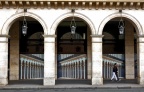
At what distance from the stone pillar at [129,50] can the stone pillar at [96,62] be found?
4686 millimetres

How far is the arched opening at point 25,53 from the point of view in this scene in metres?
23.6

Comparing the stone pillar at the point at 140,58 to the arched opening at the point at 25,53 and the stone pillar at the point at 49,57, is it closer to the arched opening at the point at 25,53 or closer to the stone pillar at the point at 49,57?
the stone pillar at the point at 49,57

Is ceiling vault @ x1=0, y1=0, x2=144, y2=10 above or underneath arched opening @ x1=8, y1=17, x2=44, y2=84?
above

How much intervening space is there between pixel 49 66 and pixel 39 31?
5.17m

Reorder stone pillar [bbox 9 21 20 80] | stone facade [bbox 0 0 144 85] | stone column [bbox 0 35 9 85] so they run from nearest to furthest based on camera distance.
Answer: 1. stone column [bbox 0 35 9 85]
2. stone facade [bbox 0 0 144 85]
3. stone pillar [bbox 9 21 20 80]

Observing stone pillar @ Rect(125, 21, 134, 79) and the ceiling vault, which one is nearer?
the ceiling vault

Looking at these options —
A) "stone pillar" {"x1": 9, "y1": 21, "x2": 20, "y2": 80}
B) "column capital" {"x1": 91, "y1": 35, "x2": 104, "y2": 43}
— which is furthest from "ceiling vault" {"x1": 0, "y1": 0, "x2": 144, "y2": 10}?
"stone pillar" {"x1": 9, "y1": 21, "x2": 20, "y2": 80}

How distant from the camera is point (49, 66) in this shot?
20172 millimetres

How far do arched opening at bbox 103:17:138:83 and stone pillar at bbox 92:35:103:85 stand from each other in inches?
160

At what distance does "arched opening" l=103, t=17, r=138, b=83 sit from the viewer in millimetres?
24188

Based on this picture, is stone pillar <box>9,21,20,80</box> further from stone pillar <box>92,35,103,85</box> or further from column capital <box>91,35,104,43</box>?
column capital <box>91,35,104,43</box>

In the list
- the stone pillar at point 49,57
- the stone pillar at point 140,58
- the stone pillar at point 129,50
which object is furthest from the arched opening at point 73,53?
the stone pillar at point 140,58

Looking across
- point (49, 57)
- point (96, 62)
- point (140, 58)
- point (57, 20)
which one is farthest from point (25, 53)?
point (140, 58)

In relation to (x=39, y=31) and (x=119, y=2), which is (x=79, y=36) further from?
(x=119, y=2)
